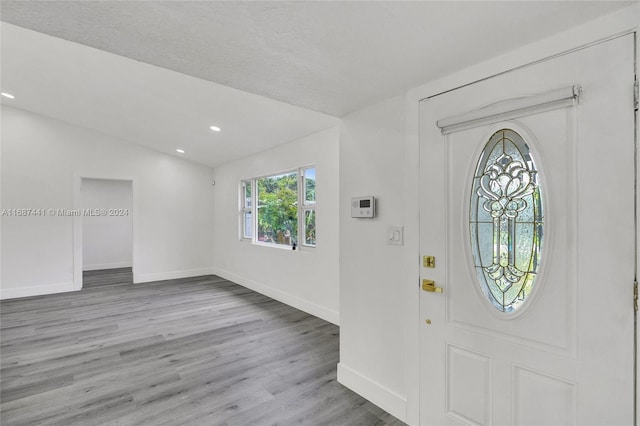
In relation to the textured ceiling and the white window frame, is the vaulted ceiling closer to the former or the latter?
the textured ceiling

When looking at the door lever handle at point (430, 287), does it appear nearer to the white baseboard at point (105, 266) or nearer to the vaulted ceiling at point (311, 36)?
the vaulted ceiling at point (311, 36)

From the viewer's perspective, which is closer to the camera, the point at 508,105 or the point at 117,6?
the point at 117,6

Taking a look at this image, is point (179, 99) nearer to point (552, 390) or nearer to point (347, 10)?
point (347, 10)

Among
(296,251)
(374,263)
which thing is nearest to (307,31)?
(374,263)

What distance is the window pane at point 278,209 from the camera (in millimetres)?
4855

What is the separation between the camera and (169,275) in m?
6.65

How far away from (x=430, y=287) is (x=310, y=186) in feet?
9.54

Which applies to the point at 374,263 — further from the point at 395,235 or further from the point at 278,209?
the point at 278,209

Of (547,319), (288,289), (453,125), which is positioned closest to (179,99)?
(288,289)

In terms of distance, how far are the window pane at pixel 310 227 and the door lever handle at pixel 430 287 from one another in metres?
2.63

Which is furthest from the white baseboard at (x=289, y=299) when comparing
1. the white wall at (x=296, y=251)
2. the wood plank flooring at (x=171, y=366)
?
the wood plank flooring at (x=171, y=366)

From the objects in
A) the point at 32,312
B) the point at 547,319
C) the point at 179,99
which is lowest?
the point at 32,312

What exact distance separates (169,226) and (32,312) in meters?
2.64

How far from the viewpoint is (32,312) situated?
14.6 feet
